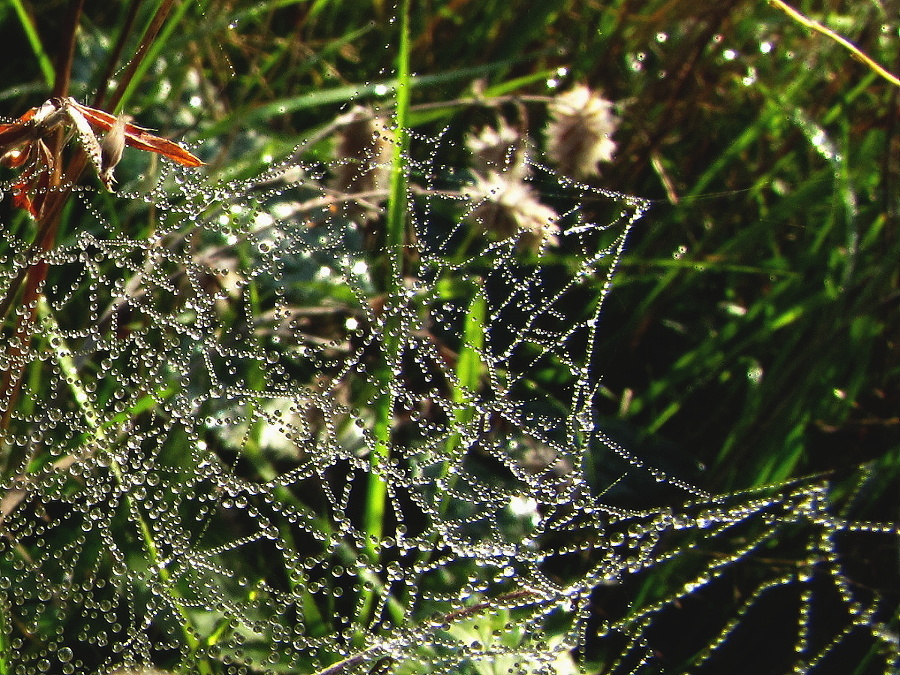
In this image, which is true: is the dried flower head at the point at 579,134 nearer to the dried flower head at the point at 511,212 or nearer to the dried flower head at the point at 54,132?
the dried flower head at the point at 511,212

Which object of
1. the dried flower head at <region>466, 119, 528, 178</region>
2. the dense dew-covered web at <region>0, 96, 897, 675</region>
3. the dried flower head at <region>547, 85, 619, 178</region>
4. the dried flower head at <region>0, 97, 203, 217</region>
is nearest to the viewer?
the dried flower head at <region>0, 97, 203, 217</region>

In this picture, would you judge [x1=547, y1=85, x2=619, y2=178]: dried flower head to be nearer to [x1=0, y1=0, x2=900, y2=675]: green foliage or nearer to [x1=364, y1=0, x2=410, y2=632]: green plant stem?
[x1=0, y1=0, x2=900, y2=675]: green foliage

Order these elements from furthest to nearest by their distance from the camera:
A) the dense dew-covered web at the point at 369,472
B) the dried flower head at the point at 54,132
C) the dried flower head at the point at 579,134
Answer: the dried flower head at the point at 579,134 < the dense dew-covered web at the point at 369,472 < the dried flower head at the point at 54,132

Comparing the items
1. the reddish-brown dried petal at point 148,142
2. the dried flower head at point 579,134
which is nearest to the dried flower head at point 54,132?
the reddish-brown dried petal at point 148,142

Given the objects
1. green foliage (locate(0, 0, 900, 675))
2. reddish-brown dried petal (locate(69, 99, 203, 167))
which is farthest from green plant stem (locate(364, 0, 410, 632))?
reddish-brown dried petal (locate(69, 99, 203, 167))

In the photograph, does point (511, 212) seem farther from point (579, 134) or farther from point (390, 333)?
point (579, 134)

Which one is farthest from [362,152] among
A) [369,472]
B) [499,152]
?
[369,472]
